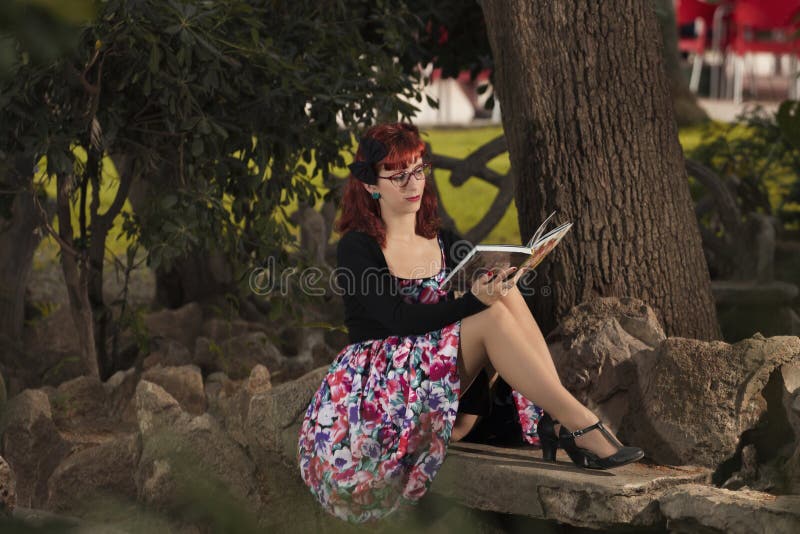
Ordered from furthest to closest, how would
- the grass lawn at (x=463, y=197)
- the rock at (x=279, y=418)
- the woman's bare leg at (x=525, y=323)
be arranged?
the grass lawn at (x=463, y=197) < the rock at (x=279, y=418) < the woman's bare leg at (x=525, y=323)

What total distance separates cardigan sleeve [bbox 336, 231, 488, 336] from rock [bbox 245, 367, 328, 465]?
615 mm

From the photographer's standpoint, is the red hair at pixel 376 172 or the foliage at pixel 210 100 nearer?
the red hair at pixel 376 172

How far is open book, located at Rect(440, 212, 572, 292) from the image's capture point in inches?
126

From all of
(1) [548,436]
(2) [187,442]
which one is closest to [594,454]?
(1) [548,436]

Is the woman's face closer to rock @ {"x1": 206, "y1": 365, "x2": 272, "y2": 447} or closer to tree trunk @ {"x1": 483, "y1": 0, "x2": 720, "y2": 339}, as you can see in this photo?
tree trunk @ {"x1": 483, "y1": 0, "x2": 720, "y2": 339}

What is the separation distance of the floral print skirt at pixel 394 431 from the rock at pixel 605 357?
0.59 metres

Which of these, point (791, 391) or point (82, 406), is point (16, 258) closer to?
point (82, 406)

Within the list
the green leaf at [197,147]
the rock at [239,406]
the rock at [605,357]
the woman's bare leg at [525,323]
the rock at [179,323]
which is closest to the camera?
the woman's bare leg at [525,323]

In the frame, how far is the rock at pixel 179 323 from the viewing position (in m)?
6.35

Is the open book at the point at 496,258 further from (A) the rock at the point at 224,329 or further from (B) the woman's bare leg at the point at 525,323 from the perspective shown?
(A) the rock at the point at 224,329

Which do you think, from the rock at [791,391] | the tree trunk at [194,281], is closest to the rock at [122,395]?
the tree trunk at [194,281]

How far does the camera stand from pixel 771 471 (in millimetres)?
3676

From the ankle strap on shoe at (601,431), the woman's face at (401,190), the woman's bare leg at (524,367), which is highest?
the woman's face at (401,190)

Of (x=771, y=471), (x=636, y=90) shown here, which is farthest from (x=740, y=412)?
(x=636, y=90)
